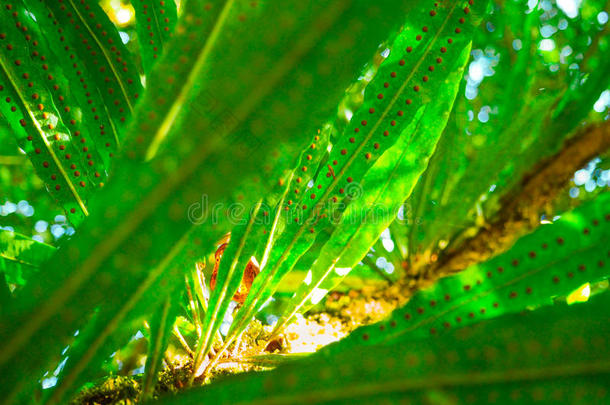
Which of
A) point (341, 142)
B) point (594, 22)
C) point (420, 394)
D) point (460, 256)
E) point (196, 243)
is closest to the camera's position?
point (420, 394)

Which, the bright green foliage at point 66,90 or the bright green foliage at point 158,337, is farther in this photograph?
the bright green foliage at point 66,90

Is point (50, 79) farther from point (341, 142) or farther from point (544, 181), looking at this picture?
point (544, 181)

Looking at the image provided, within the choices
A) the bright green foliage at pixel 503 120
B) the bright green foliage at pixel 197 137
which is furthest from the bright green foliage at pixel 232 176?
the bright green foliage at pixel 503 120

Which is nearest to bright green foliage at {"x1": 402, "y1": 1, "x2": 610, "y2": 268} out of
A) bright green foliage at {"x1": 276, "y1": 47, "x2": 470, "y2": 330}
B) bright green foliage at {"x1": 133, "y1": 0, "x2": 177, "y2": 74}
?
bright green foliage at {"x1": 276, "y1": 47, "x2": 470, "y2": 330}

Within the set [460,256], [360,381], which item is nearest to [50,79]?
[360,381]

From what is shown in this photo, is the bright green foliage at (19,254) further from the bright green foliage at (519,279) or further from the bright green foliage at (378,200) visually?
the bright green foliage at (519,279)
